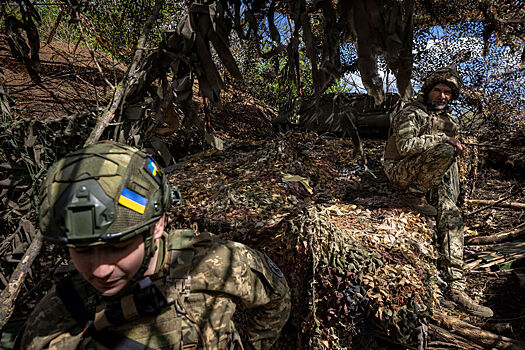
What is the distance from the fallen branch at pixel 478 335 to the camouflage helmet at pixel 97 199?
7.99ft

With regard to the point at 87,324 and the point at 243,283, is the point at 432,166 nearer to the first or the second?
the point at 243,283

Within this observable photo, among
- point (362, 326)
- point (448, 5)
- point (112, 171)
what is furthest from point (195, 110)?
point (448, 5)

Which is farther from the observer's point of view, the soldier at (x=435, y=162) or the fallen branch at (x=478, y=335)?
the soldier at (x=435, y=162)

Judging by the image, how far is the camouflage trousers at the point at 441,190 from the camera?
11.0 ft

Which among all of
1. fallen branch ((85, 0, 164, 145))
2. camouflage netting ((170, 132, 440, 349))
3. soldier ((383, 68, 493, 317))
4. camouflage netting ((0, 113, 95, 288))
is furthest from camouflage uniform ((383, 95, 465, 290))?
camouflage netting ((0, 113, 95, 288))

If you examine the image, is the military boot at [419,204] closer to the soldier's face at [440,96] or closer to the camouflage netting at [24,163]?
the soldier's face at [440,96]

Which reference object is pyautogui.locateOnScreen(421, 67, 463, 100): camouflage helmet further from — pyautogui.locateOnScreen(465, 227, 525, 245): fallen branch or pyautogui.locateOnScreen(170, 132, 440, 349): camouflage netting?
pyautogui.locateOnScreen(465, 227, 525, 245): fallen branch

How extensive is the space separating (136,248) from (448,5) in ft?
29.4

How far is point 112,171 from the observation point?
3.90ft

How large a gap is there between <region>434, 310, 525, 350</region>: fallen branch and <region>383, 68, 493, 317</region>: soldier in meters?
0.80

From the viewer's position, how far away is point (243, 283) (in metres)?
1.50

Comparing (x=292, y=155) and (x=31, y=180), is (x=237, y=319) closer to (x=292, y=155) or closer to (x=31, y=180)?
(x=31, y=180)

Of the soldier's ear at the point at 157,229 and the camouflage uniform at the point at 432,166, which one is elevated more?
the camouflage uniform at the point at 432,166

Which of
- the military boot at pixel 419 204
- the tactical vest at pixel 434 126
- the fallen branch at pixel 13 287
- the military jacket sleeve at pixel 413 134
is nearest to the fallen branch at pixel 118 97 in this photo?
the fallen branch at pixel 13 287
